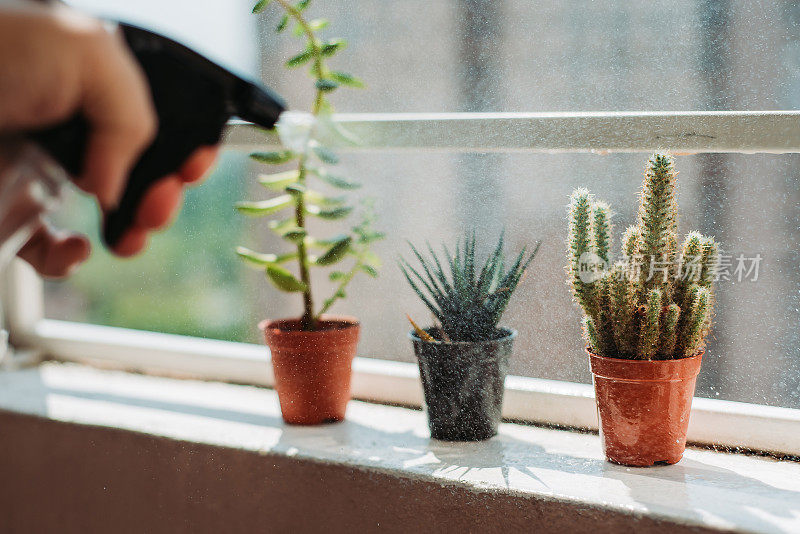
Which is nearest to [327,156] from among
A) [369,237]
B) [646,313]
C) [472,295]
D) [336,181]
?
[336,181]

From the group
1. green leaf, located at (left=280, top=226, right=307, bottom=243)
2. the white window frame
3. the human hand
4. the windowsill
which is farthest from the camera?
green leaf, located at (left=280, top=226, right=307, bottom=243)

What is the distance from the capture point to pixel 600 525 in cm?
83

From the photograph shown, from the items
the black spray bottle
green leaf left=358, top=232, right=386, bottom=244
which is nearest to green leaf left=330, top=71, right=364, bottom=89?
green leaf left=358, top=232, right=386, bottom=244

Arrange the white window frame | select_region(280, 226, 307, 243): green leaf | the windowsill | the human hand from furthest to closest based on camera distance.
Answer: select_region(280, 226, 307, 243): green leaf < the white window frame < the windowsill < the human hand

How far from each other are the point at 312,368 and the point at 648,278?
1.67 ft

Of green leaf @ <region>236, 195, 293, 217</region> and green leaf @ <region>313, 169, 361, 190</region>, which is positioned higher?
green leaf @ <region>313, 169, 361, 190</region>

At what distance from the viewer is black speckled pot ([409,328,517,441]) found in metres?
1.00

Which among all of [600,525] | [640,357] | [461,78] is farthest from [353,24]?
[600,525]

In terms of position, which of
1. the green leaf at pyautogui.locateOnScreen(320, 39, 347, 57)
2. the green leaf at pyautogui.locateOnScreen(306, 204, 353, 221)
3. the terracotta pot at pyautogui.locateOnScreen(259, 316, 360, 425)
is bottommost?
the terracotta pot at pyautogui.locateOnScreen(259, 316, 360, 425)

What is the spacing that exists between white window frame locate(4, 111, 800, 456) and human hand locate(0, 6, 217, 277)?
68cm

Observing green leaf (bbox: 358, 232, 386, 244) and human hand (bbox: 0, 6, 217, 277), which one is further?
green leaf (bbox: 358, 232, 386, 244)

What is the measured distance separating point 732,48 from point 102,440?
109cm

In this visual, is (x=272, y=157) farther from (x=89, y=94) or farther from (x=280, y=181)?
(x=89, y=94)

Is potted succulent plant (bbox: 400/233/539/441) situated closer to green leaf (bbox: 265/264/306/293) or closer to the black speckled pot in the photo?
the black speckled pot
